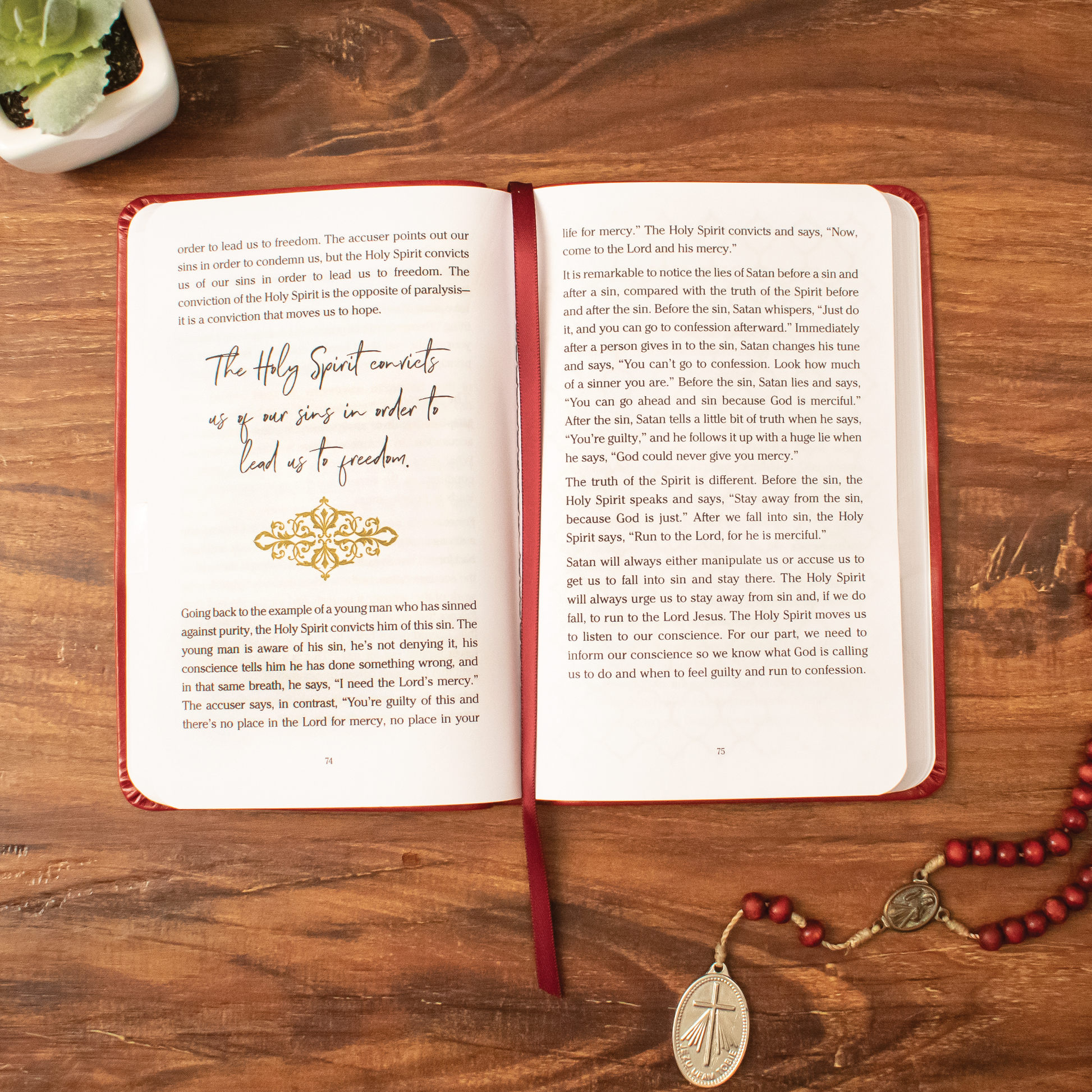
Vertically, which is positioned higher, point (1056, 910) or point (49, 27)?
point (49, 27)

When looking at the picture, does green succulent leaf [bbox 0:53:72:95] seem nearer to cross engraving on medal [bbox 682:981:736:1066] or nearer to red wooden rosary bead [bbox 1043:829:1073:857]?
cross engraving on medal [bbox 682:981:736:1066]

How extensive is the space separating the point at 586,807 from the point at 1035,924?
386 mm

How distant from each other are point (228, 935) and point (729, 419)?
2.00ft

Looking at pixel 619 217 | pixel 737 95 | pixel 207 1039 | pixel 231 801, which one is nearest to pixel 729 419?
pixel 619 217

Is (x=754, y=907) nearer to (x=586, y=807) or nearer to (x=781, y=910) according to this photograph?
(x=781, y=910)

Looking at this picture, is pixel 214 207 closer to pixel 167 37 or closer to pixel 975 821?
pixel 167 37

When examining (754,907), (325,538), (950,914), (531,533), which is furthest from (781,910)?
(325,538)

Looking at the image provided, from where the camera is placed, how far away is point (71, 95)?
56cm

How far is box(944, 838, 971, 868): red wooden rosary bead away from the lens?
0.61 meters

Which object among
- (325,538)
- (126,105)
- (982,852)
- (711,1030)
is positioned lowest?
(711,1030)

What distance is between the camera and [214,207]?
0.63 meters

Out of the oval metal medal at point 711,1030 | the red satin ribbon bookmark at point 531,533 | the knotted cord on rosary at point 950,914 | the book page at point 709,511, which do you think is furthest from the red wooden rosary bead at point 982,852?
the red satin ribbon bookmark at point 531,533

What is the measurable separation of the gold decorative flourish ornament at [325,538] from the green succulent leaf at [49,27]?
1.26ft

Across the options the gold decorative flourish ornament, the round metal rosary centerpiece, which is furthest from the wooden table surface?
the gold decorative flourish ornament
